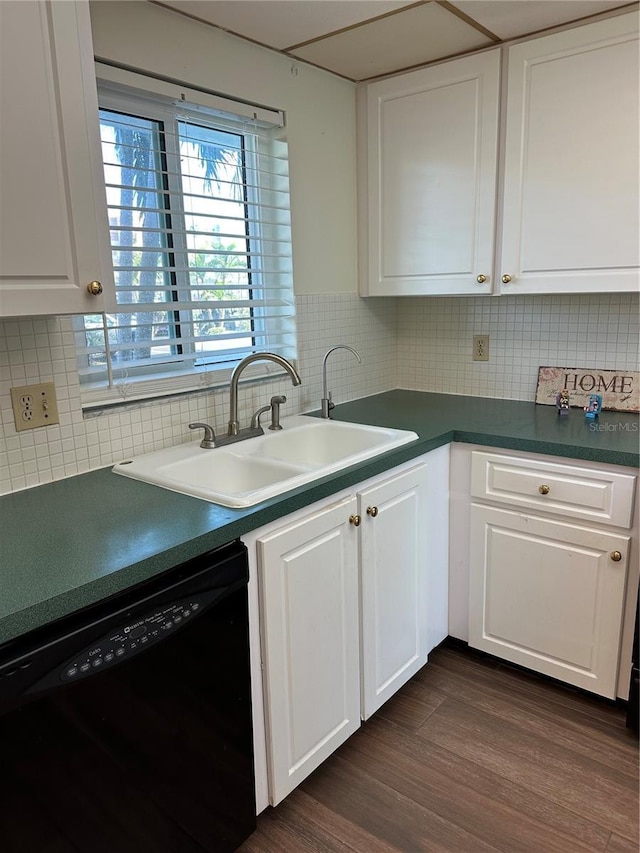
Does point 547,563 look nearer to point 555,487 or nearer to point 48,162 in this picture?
point 555,487

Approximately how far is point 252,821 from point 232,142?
2.05 metres

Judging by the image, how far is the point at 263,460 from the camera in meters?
1.84

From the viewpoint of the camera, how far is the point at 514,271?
216cm

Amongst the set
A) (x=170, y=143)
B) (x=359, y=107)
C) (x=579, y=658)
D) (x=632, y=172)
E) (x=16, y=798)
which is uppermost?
(x=359, y=107)

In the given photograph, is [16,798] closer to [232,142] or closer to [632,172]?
[232,142]

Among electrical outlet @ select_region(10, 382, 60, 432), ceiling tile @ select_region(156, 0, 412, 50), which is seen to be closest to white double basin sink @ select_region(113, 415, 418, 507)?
electrical outlet @ select_region(10, 382, 60, 432)

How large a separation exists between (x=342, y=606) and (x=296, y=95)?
1.78 metres

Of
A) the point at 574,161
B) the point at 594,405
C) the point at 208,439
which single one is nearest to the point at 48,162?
the point at 208,439

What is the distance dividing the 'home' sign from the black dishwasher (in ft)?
5.16

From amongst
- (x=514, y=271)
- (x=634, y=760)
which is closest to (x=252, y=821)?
(x=634, y=760)

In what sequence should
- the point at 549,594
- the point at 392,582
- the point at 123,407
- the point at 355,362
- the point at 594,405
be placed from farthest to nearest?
the point at 355,362 < the point at 594,405 < the point at 549,594 < the point at 392,582 < the point at 123,407

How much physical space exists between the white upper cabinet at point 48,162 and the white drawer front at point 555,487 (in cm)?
138

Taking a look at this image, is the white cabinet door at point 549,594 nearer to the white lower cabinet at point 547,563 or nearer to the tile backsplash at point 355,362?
the white lower cabinet at point 547,563

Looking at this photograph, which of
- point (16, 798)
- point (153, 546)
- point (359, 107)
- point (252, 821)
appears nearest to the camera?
point (16, 798)
